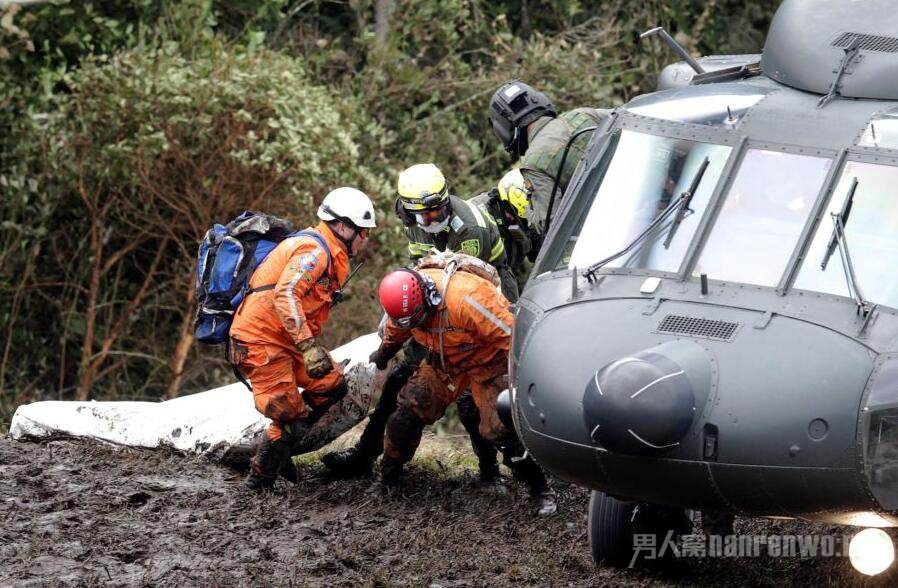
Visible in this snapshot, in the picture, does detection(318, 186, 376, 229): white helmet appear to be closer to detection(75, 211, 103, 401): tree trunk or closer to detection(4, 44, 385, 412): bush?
detection(4, 44, 385, 412): bush

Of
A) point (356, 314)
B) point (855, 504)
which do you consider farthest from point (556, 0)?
point (855, 504)

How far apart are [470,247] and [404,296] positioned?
1.09 metres

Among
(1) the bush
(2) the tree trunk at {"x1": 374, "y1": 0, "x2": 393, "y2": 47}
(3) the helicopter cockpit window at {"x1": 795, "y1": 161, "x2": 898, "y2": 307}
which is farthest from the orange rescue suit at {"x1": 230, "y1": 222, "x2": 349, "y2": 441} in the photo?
(2) the tree trunk at {"x1": 374, "y1": 0, "x2": 393, "y2": 47}

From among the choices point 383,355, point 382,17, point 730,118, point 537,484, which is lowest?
point 537,484

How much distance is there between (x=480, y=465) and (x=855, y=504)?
344 centimetres

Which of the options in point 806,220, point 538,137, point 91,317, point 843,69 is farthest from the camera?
point 91,317

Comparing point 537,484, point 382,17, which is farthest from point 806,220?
point 382,17

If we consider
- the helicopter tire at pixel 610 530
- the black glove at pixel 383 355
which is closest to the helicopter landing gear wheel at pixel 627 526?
the helicopter tire at pixel 610 530

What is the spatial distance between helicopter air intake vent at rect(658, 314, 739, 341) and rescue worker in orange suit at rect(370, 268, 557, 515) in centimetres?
185

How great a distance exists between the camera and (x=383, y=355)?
7824 mm

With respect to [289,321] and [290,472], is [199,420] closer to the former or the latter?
[290,472]

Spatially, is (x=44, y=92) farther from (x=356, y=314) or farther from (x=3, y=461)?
(x=3, y=461)

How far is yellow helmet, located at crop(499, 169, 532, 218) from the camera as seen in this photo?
341 inches

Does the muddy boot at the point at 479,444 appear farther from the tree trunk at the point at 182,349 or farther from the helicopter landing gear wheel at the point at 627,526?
the tree trunk at the point at 182,349
